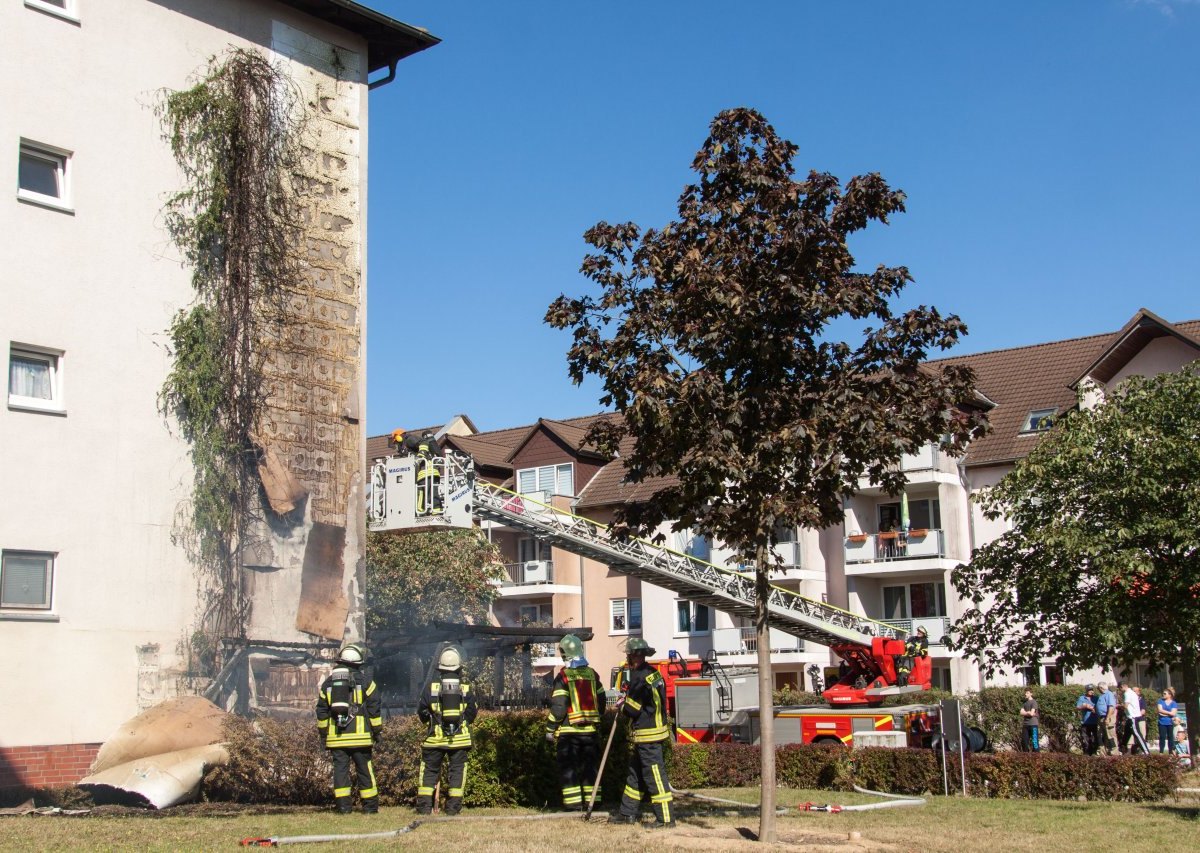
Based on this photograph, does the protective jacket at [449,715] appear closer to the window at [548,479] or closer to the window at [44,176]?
the window at [44,176]

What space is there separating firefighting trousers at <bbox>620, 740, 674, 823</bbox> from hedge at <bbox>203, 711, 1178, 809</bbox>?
144cm

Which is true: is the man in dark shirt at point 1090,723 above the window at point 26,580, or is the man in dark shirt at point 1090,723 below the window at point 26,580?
below

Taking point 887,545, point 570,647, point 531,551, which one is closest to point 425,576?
point 531,551

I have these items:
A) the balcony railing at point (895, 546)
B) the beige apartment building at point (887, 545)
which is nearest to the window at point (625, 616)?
the beige apartment building at point (887, 545)

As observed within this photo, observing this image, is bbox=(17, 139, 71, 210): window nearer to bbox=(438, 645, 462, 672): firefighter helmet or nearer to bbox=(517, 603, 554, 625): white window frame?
bbox=(438, 645, 462, 672): firefighter helmet

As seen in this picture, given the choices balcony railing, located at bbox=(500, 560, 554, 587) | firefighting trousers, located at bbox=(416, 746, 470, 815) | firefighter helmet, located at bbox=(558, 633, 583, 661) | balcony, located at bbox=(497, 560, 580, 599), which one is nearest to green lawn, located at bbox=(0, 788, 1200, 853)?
firefighting trousers, located at bbox=(416, 746, 470, 815)

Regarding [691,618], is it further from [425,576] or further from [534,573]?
[425,576]

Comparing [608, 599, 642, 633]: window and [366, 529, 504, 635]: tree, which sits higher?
[366, 529, 504, 635]: tree

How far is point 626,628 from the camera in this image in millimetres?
45375

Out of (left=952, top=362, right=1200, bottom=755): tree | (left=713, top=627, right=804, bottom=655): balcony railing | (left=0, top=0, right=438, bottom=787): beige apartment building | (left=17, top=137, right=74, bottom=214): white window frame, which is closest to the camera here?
(left=952, top=362, right=1200, bottom=755): tree

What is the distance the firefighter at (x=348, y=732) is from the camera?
1380 centimetres

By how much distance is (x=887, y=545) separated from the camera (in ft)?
127

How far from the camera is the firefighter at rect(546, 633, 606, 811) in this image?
13.9 metres

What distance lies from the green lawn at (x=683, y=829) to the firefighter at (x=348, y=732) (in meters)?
0.37
